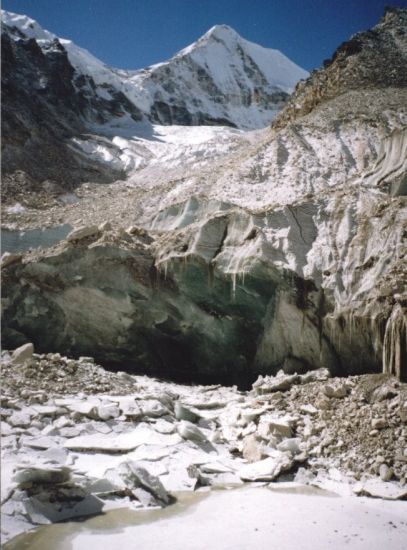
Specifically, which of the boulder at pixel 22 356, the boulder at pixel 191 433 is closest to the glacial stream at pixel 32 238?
the boulder at pixel 22 356

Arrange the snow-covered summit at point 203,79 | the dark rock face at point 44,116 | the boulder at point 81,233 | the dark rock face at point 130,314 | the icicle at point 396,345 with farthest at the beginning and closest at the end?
the snow-covered summit at point 203,79, the dark rock face at point 44,116, the boulder at point 81,233, the dark rock face at point 130,314, the icicle at point 396,345

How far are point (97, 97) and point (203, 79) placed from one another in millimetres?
23115

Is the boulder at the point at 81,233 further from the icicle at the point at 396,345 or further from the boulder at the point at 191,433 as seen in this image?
the icicle at the point at 396,345

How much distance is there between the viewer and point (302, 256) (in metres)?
9.23

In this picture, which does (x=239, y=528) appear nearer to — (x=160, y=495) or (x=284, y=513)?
(x=284, y=513)

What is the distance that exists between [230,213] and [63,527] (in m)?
7.64

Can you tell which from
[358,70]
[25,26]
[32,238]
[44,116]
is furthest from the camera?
[25,26]

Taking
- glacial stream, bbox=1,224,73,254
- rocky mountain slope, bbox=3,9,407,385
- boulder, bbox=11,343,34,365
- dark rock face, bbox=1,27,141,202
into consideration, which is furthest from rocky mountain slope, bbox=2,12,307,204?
boulder, bbox=11,343,34,365

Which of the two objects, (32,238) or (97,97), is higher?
(97,97)

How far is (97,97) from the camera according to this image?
Result: 4400 centimetres

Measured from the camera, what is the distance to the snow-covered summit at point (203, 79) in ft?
157

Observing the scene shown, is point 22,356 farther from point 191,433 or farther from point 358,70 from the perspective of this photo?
point 358,70

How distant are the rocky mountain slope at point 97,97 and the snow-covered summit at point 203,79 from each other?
15 centimetres

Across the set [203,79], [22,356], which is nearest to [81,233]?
[22,356]
